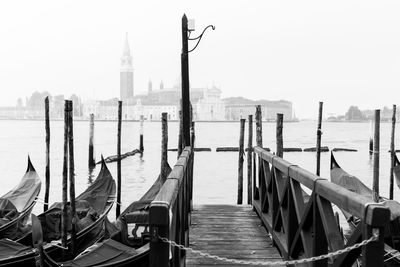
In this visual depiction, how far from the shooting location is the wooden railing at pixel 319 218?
88.8 inches

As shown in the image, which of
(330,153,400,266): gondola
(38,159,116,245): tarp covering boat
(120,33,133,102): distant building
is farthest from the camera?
(120,33,133,102): distant building

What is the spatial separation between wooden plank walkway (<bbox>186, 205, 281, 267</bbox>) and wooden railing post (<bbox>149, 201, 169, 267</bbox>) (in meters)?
1.95

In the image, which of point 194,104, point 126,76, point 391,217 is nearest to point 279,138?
point 391,217

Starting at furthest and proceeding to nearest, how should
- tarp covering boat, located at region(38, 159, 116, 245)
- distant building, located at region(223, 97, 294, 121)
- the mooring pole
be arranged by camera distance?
1. distant building, located at region(223, 97, 294, 121)
2. tarp covering boat, located at region(38, 159, 116, 245)
3. the mooring pole

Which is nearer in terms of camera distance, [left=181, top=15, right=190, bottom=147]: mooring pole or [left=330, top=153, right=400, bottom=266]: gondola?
[left=330, top=153, right=400, bottom=266]: gondola

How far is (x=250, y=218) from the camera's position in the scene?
20.5ft

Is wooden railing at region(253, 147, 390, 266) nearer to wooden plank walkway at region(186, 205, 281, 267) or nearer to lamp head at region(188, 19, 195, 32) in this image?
wooden plank walkway at region(186, 205, 281, 267)

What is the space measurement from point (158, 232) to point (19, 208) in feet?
24.1

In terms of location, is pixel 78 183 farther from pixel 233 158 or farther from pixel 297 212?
pixel 297 212

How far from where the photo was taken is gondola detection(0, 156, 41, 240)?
721cm

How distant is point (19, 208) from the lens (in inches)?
353

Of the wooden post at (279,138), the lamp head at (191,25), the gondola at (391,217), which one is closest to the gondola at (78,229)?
the lamp head at (191,25)

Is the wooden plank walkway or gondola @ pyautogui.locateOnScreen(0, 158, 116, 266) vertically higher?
the wooden plank walkway

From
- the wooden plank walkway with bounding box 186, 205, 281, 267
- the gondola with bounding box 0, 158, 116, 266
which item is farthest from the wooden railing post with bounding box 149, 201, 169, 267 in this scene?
the gondola with bounding box 0, 158, 116, 266
